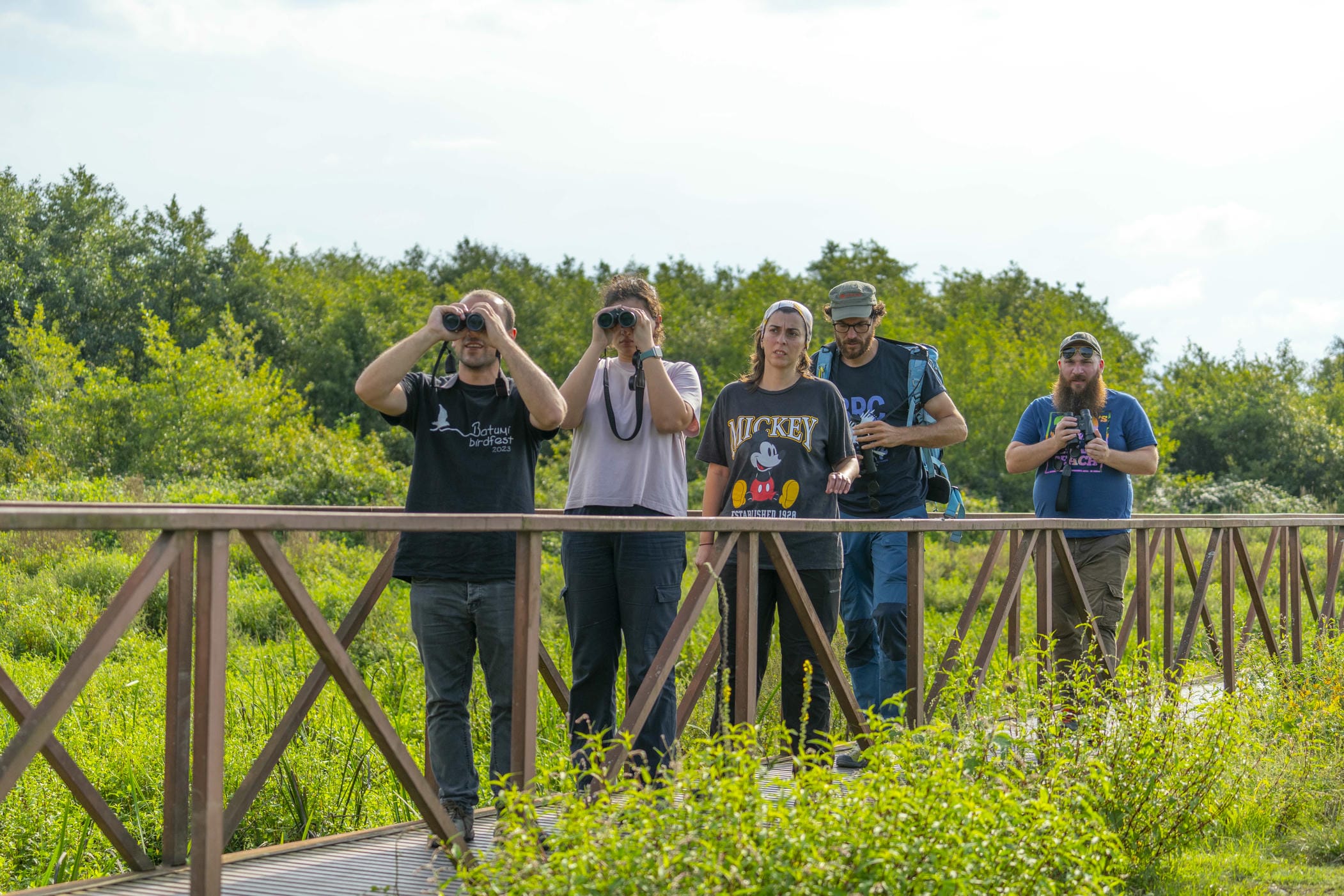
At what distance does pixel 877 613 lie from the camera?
5.05 m

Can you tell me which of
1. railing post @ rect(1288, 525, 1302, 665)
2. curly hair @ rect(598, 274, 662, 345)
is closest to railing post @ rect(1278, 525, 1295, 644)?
railing post @ rect(1288, 525, 1302, 665)

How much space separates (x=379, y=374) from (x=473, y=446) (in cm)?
33

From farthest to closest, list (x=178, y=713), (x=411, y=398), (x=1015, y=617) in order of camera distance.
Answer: (x=1015, y=617) < (x=411, y=398) < (x=178, y=713)

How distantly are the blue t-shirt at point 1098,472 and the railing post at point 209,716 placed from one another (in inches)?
151

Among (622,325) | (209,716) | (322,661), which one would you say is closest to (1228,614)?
(622,325)

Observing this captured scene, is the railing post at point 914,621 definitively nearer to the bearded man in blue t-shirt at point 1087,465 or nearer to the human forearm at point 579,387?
the bearded man in blue t-shirt at point 1087,465

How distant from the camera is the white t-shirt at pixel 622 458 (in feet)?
13.0

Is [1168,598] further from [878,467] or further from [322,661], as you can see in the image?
[322,661]

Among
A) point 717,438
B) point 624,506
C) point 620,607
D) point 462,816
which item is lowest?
point 462,816

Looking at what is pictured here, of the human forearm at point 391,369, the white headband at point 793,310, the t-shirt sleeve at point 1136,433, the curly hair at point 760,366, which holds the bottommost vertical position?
the t-shirt sleeve at point 1136,433

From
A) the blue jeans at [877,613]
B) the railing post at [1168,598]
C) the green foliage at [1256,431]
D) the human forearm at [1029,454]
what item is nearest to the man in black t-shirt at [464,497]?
the blue jeans at [877,613]

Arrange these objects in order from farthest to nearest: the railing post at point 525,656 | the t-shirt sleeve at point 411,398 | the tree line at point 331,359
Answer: the tree line at point 331,359 → the t-shirt sleeve at point 411,398 → the railing post at point 525,656

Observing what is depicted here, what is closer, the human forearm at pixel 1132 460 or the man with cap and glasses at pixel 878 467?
the man with cap and glasses at pixel 878 467

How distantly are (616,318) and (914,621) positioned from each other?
165cm
